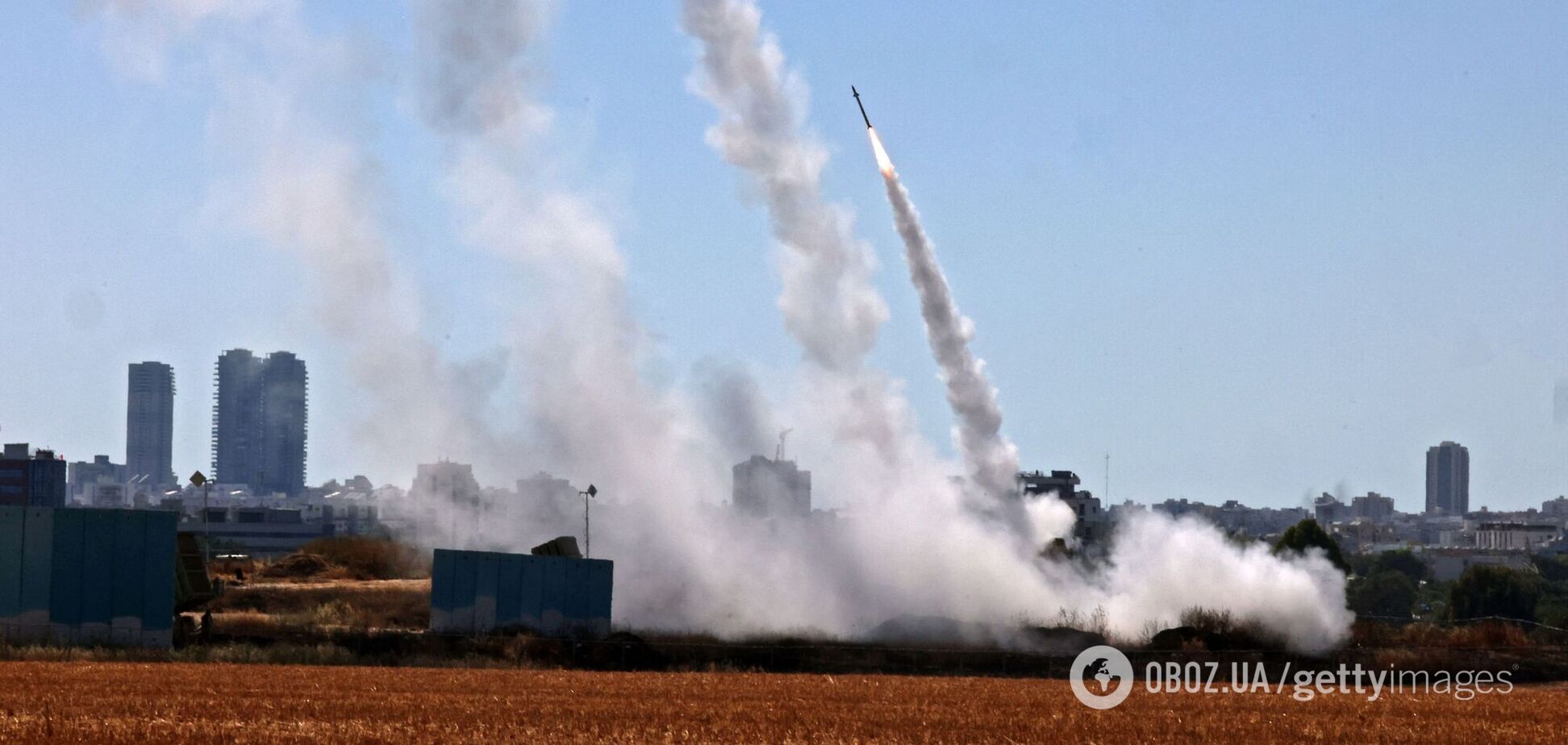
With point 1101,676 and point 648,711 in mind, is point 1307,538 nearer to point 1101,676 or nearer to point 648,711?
point 1101,676

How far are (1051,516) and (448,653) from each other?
23.9 metres

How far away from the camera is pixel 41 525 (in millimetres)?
58594

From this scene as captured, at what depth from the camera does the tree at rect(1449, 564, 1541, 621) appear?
118438 millimetres

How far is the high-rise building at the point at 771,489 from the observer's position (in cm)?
8525

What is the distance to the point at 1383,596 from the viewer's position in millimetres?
149250

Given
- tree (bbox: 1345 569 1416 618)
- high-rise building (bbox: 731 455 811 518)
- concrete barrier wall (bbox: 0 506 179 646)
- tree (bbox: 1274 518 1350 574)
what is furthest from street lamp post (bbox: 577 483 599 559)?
tree (bbox: 1345 569 1416 618)

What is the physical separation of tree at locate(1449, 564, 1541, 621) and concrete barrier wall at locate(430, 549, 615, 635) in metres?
67.5

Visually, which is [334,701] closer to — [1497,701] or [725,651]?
[725,651]

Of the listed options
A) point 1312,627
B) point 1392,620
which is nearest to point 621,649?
point 1312,627

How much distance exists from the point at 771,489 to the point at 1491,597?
169 feet

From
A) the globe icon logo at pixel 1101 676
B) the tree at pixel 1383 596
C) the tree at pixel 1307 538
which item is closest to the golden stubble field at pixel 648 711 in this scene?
the globe icon logo at pixel 1101 676

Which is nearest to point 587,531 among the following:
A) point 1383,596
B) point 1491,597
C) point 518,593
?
point 518,593

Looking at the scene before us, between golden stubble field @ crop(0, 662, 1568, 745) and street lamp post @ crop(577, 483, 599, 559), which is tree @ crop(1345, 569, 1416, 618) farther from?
golden stubble field @ crop(0, 662, 1568, 745)

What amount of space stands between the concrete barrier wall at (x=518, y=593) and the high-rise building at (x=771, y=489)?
57.5 ft
